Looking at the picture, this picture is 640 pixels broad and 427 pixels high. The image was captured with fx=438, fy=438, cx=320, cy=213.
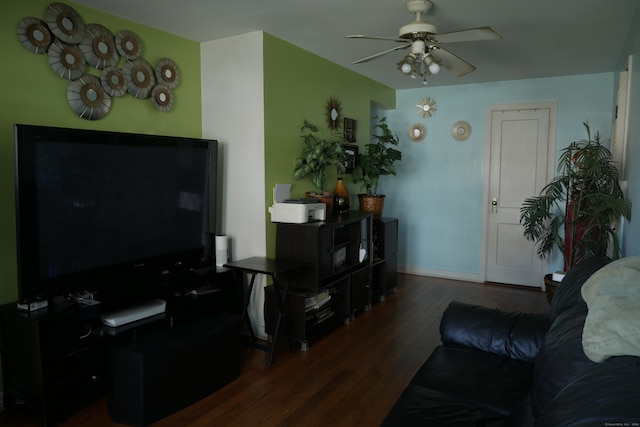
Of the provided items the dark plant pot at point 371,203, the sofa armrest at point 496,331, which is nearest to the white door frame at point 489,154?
the dark plant pot at point 371,203

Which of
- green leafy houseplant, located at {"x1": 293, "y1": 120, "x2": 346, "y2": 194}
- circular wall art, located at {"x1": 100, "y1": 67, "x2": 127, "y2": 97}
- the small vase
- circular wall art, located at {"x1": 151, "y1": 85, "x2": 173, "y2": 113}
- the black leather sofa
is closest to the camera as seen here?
the black leather sofa

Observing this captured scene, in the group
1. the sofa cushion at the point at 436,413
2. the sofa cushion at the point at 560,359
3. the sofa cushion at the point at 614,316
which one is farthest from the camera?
the sofa cushion at the point at 436,413

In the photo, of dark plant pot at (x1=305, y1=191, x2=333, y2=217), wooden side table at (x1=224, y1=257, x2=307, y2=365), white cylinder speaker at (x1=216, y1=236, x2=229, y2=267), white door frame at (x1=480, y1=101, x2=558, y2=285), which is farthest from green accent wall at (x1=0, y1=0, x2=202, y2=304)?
white door frame at (x1=480, y1=101, x2=558, y2=285)

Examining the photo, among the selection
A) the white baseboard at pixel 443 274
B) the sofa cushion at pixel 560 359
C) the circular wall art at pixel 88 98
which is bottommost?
the white baseboard at pixel 443 274

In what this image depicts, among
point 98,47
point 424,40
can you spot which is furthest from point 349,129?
point 98,47

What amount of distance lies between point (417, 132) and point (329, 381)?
12.0ft

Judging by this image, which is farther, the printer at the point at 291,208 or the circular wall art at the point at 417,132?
the circular wall art at the point at 417,132

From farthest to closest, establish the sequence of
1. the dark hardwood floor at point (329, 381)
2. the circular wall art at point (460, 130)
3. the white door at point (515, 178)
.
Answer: the circular wall art at point (460, 130), the white door at point (515, 178), the dark hardwood floor at point (329, 381)

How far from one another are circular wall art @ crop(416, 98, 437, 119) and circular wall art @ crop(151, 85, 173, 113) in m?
3.25

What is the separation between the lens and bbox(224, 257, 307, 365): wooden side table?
3059 mm

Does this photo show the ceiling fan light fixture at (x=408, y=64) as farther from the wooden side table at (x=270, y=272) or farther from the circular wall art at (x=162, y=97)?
the circular wall art at (x=162, y=97)

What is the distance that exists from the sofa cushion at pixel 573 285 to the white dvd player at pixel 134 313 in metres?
2.30

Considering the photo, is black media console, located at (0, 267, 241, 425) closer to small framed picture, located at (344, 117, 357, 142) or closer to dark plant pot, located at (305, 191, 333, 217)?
dark plant pot, located at (305, 191, 333, 217)

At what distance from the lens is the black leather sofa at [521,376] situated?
1.03m
